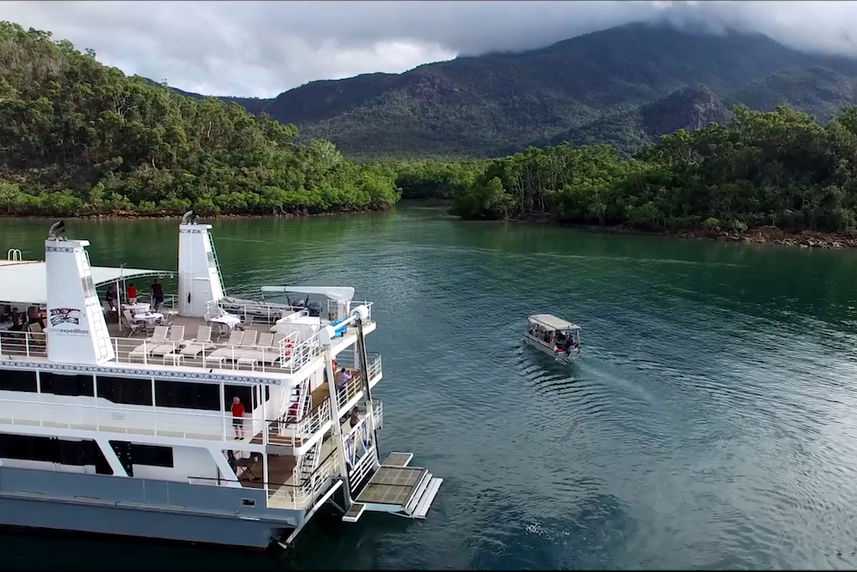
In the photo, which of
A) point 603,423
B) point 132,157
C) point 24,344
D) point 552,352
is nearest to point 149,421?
point 24,344

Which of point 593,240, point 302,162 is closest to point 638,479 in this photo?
point 593,240

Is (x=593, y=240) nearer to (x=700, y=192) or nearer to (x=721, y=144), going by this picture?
(x=700, y=192)

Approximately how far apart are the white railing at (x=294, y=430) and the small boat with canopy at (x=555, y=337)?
63.0 feet

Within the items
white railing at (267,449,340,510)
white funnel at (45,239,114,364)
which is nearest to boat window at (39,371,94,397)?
white funnel at (45,239,114,364)

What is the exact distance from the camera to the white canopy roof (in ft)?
61.2

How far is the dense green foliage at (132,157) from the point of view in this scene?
349ft

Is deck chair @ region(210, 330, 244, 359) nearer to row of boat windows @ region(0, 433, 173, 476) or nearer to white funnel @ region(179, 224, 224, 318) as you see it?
row of boat windows @ region(0, 433, 173, 476)

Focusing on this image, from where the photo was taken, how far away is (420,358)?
1362 inches

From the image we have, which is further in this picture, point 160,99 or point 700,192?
point 160,99

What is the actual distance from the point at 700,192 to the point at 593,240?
1903cm

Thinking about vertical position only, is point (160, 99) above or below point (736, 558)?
above

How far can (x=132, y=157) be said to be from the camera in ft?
370

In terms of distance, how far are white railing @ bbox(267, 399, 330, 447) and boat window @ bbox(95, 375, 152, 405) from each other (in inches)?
121

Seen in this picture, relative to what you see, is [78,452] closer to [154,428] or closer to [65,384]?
[65,384]
